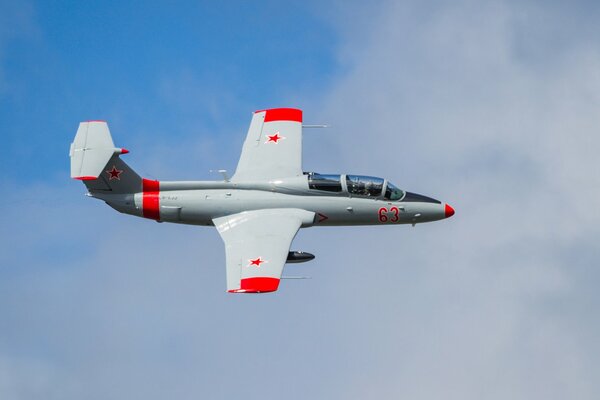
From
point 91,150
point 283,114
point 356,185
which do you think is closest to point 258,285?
point 356,185

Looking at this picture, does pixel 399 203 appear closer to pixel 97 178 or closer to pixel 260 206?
pixel 260 206

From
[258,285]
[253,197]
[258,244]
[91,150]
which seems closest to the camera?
[258,285]

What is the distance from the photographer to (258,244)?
42.1 meters

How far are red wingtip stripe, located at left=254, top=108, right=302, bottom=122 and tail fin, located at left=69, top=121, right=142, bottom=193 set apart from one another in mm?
5991

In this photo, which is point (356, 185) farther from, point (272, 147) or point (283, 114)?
point (283, 114)

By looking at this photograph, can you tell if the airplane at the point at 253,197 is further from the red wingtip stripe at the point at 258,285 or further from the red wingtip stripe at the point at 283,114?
the red wingtip stripe at the point at 283,114

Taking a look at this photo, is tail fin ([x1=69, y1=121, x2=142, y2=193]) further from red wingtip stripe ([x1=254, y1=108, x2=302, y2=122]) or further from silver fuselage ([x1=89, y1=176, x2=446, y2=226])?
red wingtip stripe ([x1=254, y1=108, x2=302, y2=122])

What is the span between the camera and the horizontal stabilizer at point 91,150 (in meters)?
43.0

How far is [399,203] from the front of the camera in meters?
44.3

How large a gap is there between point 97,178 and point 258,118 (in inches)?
272

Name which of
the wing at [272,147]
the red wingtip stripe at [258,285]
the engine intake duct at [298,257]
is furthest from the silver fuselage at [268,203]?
the red wingtip stripe at [258,285]

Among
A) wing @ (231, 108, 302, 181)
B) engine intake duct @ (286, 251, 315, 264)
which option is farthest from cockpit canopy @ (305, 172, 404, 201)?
engine intake duct @ (286, 251, 315, 264)

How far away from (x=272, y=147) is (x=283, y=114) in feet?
6.95

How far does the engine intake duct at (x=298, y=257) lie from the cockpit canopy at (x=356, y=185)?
94.0 inches
